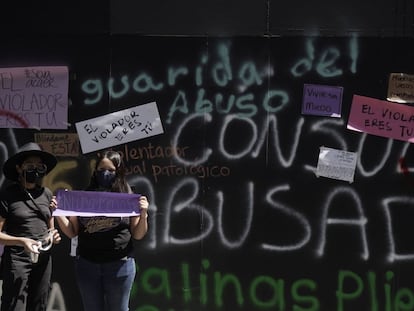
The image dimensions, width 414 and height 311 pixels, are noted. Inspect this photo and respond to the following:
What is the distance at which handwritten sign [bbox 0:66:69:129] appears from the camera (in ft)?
16.4

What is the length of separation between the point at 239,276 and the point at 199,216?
618mm

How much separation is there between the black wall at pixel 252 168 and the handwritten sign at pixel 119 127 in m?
0.06

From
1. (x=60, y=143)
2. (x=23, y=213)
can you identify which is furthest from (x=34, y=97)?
(x=23, y=213)

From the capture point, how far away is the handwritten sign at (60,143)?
4992mm

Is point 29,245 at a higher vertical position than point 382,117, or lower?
lower

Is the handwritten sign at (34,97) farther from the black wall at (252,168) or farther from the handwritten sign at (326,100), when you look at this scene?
the handwritten sign at (326,100)

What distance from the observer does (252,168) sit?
4887 mm

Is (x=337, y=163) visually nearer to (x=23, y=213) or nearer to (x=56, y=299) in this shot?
(x=23, y=213)

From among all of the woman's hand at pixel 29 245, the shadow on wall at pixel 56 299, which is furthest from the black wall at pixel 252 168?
the woman's hand at pixel 29 245

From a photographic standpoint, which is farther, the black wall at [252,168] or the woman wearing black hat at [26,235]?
the black wall at [252,168]

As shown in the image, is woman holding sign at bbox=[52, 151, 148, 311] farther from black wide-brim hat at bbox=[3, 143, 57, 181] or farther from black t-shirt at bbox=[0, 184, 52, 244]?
black wide-brim hat at bbox=[3, 143, 57, 181]

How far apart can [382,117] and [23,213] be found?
2965mm

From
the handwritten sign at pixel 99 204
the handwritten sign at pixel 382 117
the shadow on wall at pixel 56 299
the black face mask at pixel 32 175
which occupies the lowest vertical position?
the shadow on wall at pixel 56 299

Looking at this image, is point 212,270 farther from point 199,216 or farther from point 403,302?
point 403,302
